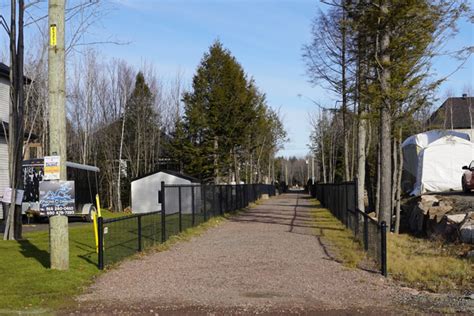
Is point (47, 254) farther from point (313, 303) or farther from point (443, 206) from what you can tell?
point (443, 206)

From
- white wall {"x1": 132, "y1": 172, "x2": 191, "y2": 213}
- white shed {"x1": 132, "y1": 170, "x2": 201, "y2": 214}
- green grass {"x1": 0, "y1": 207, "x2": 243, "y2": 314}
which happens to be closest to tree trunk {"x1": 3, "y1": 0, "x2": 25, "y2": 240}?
green grass {"x1": 0, "y1": 207, "x2": 243, "y2": 314}

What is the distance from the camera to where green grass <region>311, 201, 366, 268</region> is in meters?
12.4

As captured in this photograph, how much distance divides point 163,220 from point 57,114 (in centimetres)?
589

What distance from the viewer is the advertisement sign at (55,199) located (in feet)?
34.1

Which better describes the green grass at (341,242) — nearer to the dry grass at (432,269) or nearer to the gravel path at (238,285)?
the gravel path at (238,285)

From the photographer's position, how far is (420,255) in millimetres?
13500

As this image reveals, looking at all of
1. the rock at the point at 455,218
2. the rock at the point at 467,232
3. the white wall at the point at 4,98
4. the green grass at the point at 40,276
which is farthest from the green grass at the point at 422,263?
the white wall at the point at 4,98

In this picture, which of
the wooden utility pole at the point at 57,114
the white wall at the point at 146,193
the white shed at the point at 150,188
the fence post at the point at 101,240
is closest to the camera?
the wooden utility pole at the point at 57,114

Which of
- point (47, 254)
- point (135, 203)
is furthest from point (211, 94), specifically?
point (47, 254)

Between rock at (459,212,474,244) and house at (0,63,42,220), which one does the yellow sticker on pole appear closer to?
rock at (459,212,474,244)

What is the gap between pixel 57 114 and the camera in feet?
34.8

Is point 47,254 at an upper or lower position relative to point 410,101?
lower

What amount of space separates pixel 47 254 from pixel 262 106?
45095mm

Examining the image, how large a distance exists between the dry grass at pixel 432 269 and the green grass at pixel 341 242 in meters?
0.72
